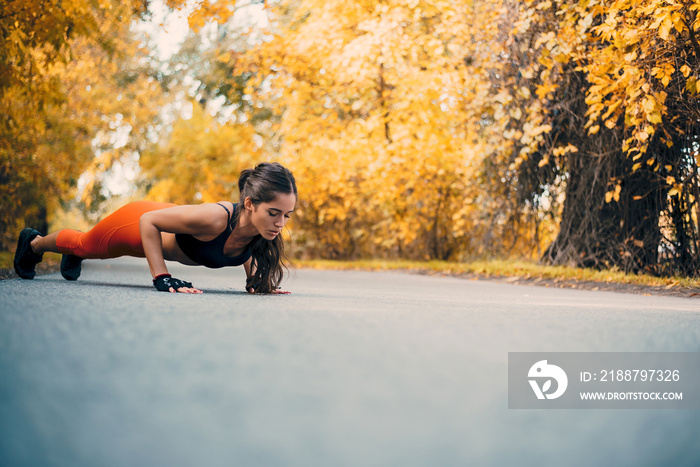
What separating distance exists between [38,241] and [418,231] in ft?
26.6

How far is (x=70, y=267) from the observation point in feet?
15.9

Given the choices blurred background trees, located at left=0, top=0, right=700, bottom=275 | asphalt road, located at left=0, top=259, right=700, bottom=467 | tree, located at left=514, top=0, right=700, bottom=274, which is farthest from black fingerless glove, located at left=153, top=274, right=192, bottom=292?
tree, located at left=514, top=0, right=700, bottom=274

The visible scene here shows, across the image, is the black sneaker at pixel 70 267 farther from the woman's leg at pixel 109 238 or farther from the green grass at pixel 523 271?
the green grass at pixel 523 271

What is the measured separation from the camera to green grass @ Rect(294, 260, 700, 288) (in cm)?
653

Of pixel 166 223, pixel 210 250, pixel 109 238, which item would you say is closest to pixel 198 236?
pixel 210 250

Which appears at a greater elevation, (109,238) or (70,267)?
(109,238)

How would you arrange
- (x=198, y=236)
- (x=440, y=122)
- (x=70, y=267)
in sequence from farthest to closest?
1. (x=440, y=122)
2. (x=70, y=267)
3. (x=198, y=236)

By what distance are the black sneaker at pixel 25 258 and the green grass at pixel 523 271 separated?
528 centimetres

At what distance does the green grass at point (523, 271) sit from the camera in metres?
6.53

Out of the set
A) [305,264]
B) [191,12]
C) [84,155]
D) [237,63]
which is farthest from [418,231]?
[84,155]

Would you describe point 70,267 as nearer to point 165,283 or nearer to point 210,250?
point 210,250

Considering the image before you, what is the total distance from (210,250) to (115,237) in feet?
2.17

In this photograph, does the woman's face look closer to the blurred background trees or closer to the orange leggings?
the orange leggings

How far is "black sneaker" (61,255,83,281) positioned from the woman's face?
5.46ft
